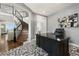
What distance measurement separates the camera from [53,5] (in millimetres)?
2018

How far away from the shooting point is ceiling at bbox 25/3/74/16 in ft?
6.59

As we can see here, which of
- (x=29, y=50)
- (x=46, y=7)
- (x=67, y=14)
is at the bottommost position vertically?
(x=29, y=50)

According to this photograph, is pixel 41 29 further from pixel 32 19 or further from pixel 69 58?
pixel 69 58

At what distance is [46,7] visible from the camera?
2033 mm

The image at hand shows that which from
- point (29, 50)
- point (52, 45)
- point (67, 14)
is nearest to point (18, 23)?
point (29, 50)

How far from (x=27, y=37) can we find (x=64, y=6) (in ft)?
2.85

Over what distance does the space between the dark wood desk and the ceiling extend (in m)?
0.44

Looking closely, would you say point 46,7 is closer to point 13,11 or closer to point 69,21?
point 69,21

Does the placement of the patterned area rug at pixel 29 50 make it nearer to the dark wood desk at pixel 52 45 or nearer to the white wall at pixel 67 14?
the dark wood desk at pixel 52 45

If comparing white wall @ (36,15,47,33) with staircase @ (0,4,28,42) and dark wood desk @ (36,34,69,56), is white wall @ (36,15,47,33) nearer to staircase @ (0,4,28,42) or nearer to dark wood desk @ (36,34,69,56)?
dark wood desk @ (36,34,69,56)

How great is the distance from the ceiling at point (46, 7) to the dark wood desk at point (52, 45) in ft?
1.43

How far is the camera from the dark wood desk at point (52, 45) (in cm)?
196

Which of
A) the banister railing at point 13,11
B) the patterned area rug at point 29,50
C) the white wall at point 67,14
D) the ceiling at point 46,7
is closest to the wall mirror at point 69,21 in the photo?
the white wall at point 67,14

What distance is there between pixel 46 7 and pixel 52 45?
0.70 metres
